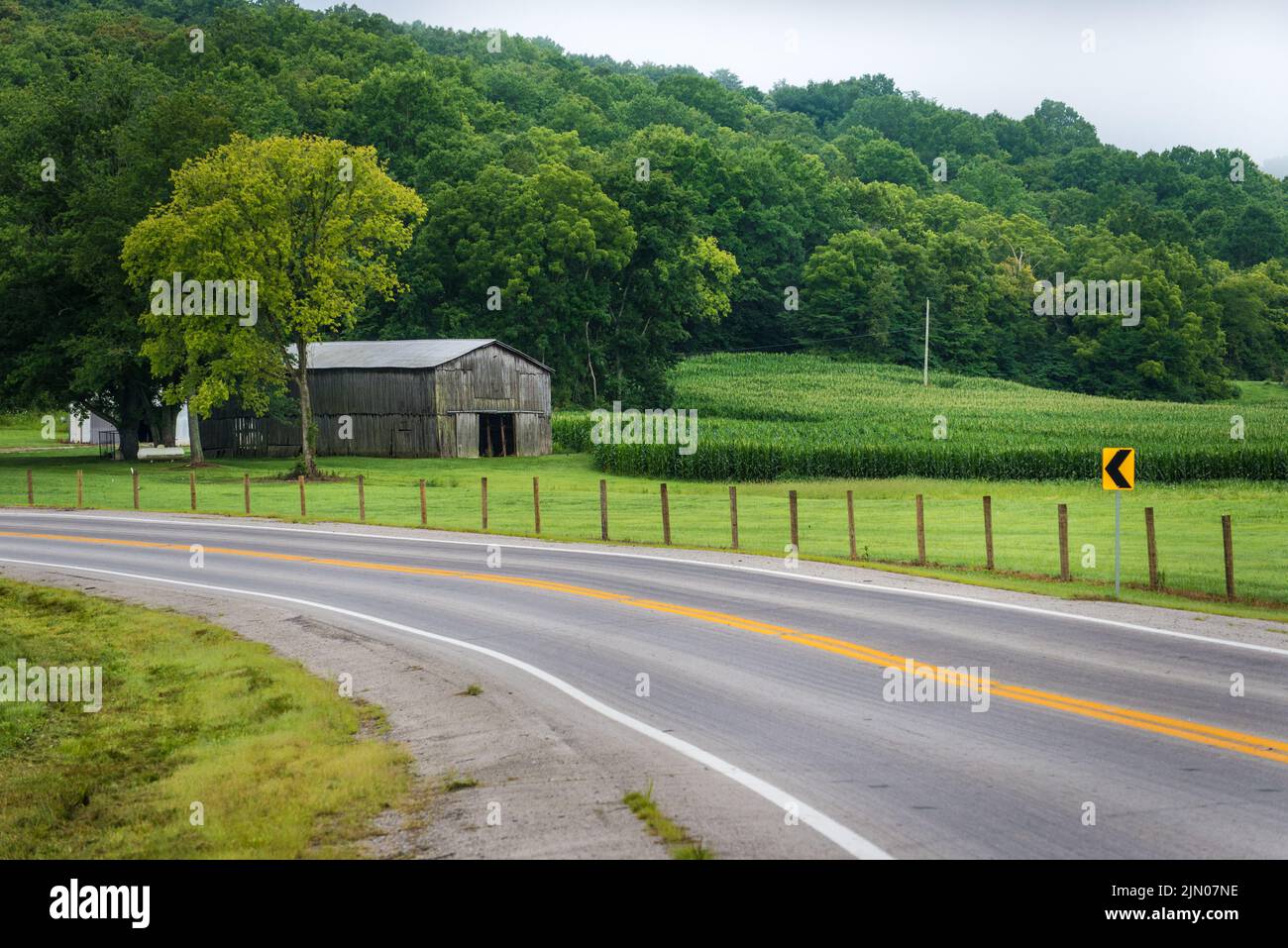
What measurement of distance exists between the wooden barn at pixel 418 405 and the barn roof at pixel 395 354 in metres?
0.06

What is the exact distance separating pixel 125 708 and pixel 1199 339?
135842 mm

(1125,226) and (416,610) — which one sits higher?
(1125,226)

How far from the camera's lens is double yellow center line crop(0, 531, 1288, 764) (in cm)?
1018

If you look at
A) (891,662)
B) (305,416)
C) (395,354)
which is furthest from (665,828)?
(395,354)

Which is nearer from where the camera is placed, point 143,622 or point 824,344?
point 143,622

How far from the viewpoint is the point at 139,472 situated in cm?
6278

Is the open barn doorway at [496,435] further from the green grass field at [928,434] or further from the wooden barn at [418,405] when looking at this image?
the green grass field at [928,434]

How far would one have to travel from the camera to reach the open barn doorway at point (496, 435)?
72.4 m

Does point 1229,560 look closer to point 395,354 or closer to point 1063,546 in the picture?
point 1063,546

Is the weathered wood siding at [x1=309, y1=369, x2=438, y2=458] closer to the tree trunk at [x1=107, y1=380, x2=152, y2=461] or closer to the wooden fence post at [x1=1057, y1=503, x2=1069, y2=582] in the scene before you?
the tree trunk at [x1=107, y1=380, x2=152, y2=461]

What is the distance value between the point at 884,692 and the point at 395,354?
63.0 m

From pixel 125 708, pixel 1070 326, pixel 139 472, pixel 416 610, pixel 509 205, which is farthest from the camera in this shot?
pixel 1070 326

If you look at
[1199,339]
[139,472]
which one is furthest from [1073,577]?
[1199,339]
